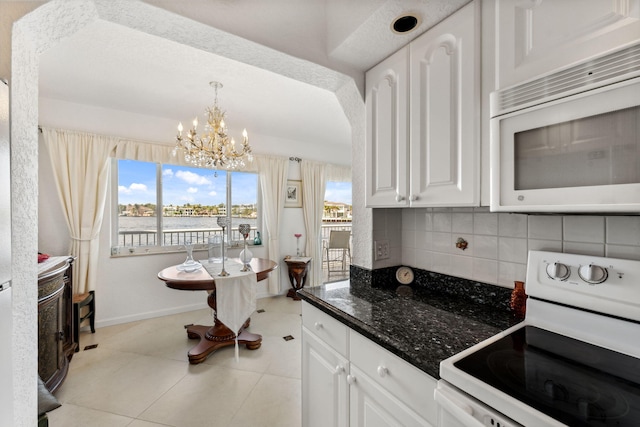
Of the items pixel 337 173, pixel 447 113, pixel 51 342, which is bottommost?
pixel 51 342

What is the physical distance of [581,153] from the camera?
764 mm

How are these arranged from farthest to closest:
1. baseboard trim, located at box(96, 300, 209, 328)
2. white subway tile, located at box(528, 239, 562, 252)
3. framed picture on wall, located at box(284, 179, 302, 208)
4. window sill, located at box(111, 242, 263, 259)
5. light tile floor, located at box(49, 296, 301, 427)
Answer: framed picture on wall, located at box(284, 179, 302, 208) < window sill, located at box(111, 242, 263, 259) < baseboard trim, located at box(96, 300, 209, 328) < light tile floor, located at box(49, 296, 301, 427) < white subway tile, located at box(528, 239, 562, 252)

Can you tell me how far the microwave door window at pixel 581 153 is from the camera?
0.68 m

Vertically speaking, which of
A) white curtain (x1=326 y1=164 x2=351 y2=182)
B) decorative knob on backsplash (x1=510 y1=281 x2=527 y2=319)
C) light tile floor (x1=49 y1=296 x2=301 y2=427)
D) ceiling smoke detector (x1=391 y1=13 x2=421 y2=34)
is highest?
ceiling smoke detector (x1=391 y1=13 x2=421 y2=34)

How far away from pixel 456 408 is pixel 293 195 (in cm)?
395

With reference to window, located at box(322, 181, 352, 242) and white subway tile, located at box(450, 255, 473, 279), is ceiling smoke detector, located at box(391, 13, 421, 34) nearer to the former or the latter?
white subway tile, located at box(450, 255, 473, 279)

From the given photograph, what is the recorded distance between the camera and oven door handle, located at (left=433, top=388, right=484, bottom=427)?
658 millimetres

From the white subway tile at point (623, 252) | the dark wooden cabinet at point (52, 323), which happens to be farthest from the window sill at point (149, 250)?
the white subway tile at point (623, 252)

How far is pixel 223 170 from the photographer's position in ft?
12.8

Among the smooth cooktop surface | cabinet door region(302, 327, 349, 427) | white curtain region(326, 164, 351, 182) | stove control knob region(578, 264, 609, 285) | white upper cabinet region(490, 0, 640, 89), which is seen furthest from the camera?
white curtain region(326, 164, 351, 182)

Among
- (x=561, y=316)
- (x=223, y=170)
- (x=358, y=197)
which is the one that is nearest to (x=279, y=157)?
(x=223, y=170)

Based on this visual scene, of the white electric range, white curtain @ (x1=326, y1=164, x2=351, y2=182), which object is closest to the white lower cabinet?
the white electric range

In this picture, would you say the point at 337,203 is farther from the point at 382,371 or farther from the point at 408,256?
the point at 382,371

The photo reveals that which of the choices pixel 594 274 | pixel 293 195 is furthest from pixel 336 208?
pixel 594 274
